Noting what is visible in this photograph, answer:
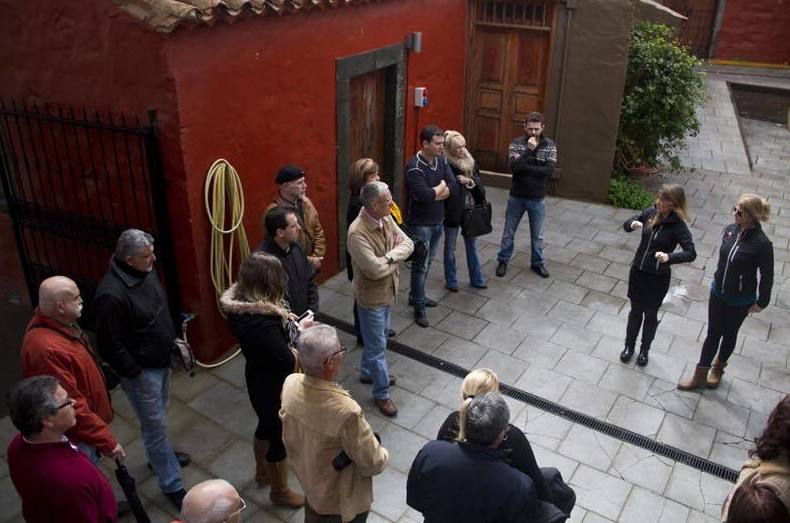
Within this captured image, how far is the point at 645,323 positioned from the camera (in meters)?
5.84

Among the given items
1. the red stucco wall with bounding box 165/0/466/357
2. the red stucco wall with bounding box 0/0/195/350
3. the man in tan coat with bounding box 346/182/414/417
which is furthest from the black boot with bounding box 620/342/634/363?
the red stucco wall with bounding box 0/0/195/350

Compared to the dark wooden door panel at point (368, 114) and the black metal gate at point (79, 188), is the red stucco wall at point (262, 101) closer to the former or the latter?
the black metal gate at point (79, 188)

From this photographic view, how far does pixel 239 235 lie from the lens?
5766 mm

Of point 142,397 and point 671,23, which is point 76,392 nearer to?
point 142,397

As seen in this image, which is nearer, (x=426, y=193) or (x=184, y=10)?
(x=184, y=10)

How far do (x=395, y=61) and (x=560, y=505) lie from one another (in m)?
5.45

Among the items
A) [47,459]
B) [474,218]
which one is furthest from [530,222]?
[47,459]

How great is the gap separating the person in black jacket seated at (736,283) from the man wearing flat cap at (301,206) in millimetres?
3231

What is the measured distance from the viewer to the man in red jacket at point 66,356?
11.4 feet

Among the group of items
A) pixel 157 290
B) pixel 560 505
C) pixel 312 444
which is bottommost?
pixel 560 505

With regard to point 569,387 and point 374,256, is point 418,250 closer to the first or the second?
point 374,256

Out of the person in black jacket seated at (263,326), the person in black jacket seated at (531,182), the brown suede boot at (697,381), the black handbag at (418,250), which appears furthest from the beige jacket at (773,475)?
the person in black jacket seated at (531,182)

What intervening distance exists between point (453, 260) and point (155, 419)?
3635mm

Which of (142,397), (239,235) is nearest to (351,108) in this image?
(239,235)
